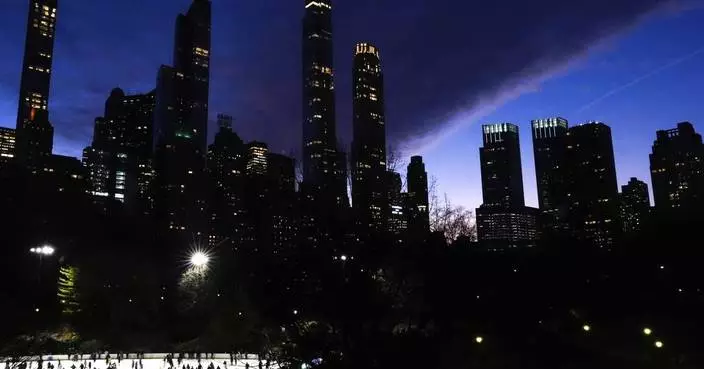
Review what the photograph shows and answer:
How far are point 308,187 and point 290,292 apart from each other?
598 centimetres

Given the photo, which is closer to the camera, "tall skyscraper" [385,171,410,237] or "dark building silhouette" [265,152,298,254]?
"tall skyscraper" [385,171,410,237]

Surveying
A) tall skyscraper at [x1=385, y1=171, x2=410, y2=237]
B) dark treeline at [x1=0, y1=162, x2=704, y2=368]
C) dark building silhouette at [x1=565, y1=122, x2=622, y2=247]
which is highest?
dark building silhouette at [x1=565, y1=122, x2=622, y2=247]

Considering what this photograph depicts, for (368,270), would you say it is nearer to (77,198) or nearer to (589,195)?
(77,198)

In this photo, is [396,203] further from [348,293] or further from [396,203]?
[348,293]

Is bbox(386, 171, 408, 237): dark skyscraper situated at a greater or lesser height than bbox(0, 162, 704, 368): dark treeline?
greater

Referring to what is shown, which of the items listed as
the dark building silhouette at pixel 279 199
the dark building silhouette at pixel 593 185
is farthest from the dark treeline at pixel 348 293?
the dark building silhouette at pixel 593 185

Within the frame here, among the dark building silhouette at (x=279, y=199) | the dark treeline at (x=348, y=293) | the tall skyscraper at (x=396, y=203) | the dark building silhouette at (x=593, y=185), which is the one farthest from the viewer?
the dark building silhouette at (x=593, y=185)

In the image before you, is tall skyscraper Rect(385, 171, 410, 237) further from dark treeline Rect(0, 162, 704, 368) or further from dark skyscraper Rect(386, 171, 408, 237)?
dark treeline Rect(0, 162, 704, 368)

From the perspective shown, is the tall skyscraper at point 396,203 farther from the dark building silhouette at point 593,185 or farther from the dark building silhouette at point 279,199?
the dark building silhouette at point 593,185

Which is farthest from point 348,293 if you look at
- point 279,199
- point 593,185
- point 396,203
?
point 593,185

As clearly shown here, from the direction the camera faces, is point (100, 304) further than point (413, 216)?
Yes

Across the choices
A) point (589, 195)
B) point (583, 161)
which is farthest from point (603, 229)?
point (583, 161)

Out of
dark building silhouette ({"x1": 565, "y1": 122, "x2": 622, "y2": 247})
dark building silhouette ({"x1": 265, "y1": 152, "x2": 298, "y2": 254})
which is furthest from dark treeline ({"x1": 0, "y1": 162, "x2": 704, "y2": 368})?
dark building silhouette ({"x1": 565, "y1": 122, "x2": 622, "y2": 247})

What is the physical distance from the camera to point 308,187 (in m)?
19.0
